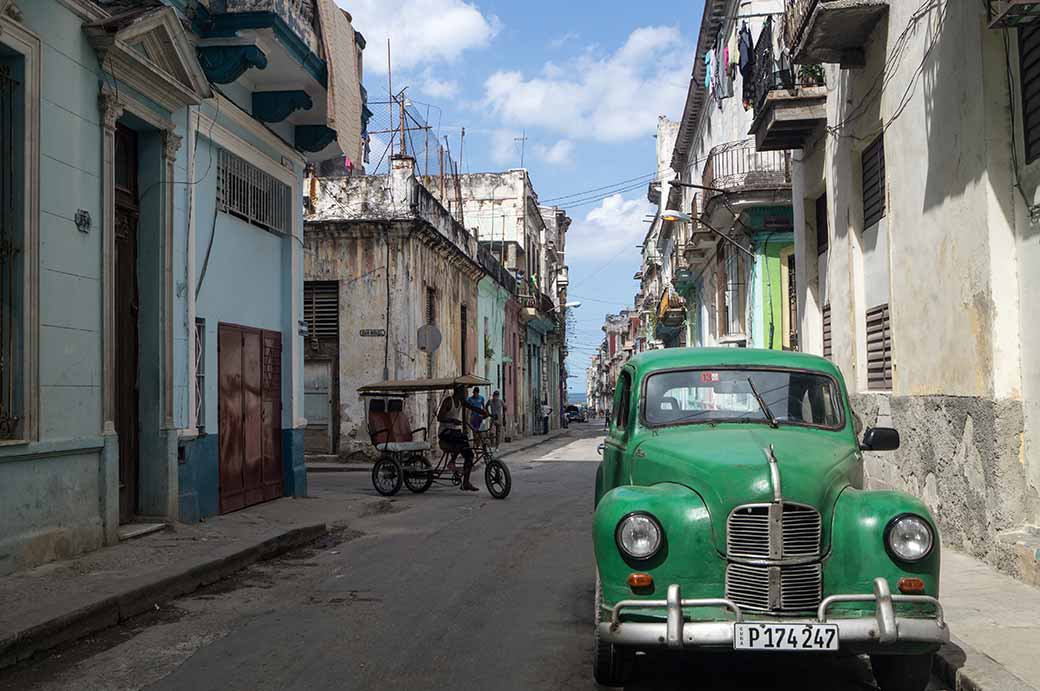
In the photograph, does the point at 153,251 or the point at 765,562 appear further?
the point at 153,251

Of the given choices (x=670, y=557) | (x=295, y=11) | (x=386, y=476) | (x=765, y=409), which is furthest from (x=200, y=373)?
(x=670, y=557)

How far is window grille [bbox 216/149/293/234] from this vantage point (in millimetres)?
12422

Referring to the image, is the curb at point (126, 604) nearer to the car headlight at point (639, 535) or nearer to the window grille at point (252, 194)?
the car headlight at point (639, 535)

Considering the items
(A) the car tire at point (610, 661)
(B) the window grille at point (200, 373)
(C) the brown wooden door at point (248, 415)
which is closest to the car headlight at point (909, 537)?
(A) the car tire at point (610, 661)

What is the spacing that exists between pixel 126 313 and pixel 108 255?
48.1 inches

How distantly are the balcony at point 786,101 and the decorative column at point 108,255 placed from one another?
29.5 ft

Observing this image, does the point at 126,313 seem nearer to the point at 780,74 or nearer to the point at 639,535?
the point at 639,535

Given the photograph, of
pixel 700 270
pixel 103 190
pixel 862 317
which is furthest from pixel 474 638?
pixel 700 270

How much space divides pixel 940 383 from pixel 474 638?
18.7 feet

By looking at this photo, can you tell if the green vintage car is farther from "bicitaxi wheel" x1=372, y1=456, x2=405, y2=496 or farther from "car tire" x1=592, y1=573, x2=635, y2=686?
"bicitaxi wheel" x1=372, y1=456, x2=405, y2=496

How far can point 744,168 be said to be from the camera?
71.7 feet

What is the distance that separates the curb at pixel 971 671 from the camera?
4895mm

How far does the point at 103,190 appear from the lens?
9297 millimetres

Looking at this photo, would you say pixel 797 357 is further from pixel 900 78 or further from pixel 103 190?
pixel 103 190
